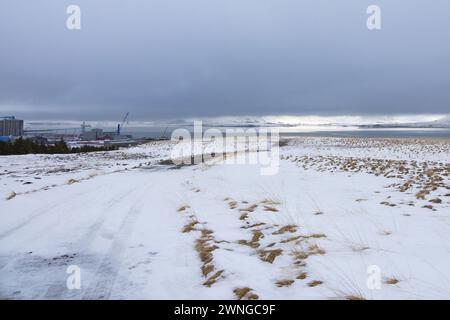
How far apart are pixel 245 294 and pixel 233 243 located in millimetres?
1971

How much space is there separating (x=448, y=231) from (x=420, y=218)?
0.90 metres

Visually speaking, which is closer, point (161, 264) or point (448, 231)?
point (161, 264)

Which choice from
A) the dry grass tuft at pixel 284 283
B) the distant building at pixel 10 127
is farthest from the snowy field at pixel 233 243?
the distant building at pixel 10 127

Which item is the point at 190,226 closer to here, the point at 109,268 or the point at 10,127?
the point at 109,268

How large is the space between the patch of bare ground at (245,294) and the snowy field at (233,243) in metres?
0.01

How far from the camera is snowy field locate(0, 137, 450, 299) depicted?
442cm

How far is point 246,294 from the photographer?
14.0 feet

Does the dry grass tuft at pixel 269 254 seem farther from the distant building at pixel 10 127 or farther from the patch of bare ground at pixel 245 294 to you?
the distant building at pixel 10 127

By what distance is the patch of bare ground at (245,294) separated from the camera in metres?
4.19
